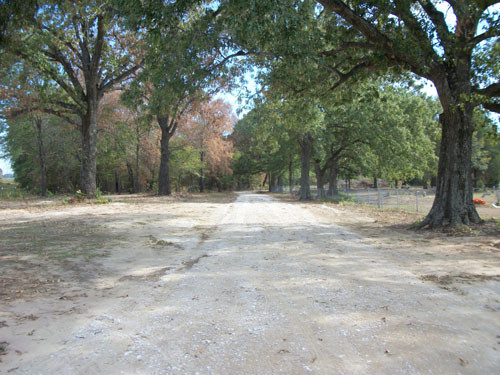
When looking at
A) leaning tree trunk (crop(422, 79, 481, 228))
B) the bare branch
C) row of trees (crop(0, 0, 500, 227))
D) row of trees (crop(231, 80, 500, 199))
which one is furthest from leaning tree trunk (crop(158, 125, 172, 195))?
leaning tree trunk (crop(422, 79, 481, 228))

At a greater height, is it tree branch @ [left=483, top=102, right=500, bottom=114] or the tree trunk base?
tree branch @ [left=483, top=102, right=500, bottom=114]

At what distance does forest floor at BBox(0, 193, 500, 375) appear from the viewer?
2520mm

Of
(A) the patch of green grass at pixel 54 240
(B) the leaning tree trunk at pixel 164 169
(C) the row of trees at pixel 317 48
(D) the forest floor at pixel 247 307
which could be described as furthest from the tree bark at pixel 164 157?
(D) the forest floor at pixel 247 307

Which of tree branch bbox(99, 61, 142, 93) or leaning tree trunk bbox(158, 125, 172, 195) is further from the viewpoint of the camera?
leaning tree trunk bbox(158, 125, 172, 195)

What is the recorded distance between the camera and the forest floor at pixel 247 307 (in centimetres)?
252

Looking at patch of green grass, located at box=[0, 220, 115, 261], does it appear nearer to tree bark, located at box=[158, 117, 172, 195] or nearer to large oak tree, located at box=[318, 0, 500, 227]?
large oak tree, located at box=[318, 0, 500, 227]

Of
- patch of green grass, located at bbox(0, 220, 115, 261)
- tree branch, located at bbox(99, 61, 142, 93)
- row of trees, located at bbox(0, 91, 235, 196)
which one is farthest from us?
row of trees, located at bbox(0, 91, 235, 196)

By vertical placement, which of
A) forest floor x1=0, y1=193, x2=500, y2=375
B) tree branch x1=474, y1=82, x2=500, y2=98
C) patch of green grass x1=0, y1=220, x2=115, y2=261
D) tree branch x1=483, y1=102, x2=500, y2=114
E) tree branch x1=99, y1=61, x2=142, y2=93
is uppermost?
tree branch x1=99, y1=61, x2=142, y2=93

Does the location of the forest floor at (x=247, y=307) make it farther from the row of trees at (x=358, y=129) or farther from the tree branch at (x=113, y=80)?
the tree branch at (x=113, y=80)

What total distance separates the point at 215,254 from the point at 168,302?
2615 millimetres

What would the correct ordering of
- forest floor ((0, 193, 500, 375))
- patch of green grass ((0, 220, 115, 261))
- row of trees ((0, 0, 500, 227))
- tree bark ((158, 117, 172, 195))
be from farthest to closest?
tree bark ((158, 117, 172, 195)) < row of trees ((0, 0, 500, 227)) < patch of green grass ((0, 220, 115, 261)) < forest floor ((0, 193, 500, 375))

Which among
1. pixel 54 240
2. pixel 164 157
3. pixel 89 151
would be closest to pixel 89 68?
pixel 89 151

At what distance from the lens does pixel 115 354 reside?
2594mm

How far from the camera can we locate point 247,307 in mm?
3648
